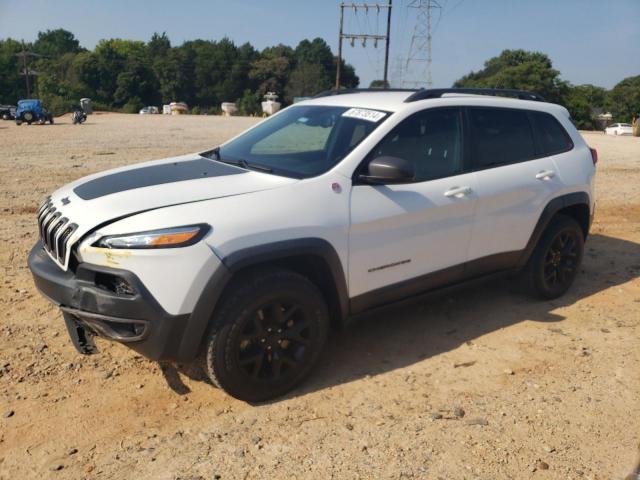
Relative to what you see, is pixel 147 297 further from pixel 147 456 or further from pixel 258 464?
pixel 258 464

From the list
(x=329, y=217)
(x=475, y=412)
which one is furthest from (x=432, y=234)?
(x=475, y=412)

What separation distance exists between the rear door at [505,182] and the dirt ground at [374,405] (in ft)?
2.15

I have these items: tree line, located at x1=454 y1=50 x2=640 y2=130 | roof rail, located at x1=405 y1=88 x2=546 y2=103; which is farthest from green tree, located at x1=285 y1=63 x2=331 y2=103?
roof rail, located at x1=405 y1=88 x2=546 y2=103

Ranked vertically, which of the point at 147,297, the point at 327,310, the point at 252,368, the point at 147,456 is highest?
the point at 147,297

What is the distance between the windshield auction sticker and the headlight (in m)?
1.57

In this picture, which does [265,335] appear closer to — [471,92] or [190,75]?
[471,92]

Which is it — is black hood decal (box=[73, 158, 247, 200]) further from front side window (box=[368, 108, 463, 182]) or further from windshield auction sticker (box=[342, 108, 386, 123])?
front side window (box=[368, 108, 463, 182])

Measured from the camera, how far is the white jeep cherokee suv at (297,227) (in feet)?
9.62

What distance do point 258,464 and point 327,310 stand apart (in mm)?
1037

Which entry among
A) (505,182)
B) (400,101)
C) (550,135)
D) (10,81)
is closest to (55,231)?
(400,101)

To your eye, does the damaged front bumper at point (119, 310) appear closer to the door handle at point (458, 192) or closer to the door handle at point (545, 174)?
the door handle at point (458, 192)

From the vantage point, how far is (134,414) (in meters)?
3.23

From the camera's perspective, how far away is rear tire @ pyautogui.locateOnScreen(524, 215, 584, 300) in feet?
16.0

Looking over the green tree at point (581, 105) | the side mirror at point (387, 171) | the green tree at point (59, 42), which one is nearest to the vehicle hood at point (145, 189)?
the side mirror at point (387, 171)
